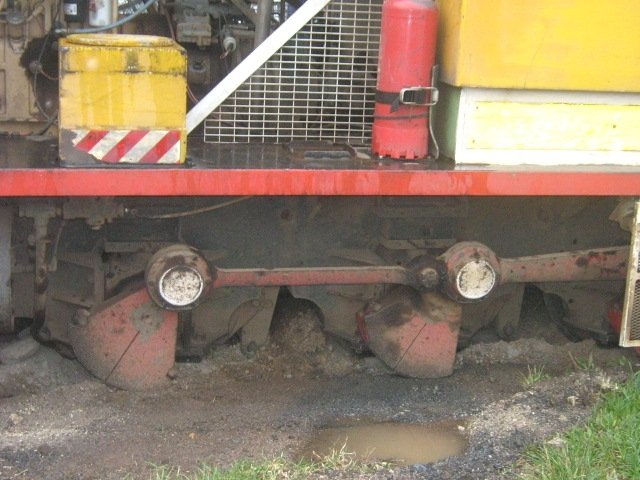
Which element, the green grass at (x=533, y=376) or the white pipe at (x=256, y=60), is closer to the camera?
the white pipe at (x=256, y=60)

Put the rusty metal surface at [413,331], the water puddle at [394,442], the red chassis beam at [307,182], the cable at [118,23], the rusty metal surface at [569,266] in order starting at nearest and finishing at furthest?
the red chassis beam at [307,182] < the water puddle at [394,442] < the cable at [118,23] < the rusty metal surface at [569,266] < the rusty metal surface at [413,331]

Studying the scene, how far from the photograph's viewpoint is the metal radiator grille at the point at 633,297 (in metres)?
4.68

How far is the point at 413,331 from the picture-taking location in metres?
5.01

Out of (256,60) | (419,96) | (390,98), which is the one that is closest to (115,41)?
(256,60)

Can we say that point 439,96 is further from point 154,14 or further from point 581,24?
point 154,14

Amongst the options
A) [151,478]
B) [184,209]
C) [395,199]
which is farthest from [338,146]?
[151,478]

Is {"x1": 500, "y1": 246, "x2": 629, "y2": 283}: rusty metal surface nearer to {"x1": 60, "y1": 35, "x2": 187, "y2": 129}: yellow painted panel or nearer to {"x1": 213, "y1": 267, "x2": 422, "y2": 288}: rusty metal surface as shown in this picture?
{"x1": 213, "y1": 267, "x2": 422, "y2": 288}: rusty metal surface

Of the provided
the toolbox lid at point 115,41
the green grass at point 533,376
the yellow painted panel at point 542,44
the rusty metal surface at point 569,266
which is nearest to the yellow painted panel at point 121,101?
the toolbox lid at point 115,41

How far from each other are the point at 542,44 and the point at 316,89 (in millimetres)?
1069

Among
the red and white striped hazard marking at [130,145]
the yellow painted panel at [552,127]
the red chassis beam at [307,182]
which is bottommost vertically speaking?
the red chassis beam at [307,182]

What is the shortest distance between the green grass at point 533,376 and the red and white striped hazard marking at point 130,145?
209 centimetres

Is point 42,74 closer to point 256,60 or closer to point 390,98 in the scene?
point 256,60

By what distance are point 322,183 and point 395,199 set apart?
712 mm

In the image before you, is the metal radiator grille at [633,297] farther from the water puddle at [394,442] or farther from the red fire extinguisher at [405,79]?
the red fire extinguisher at [405,79]
